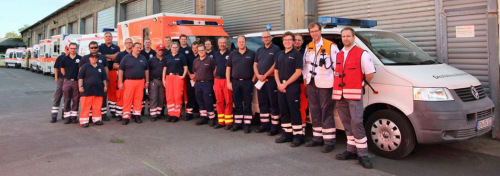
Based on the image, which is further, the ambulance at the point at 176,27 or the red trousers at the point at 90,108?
the ambulance at the point at 176,27

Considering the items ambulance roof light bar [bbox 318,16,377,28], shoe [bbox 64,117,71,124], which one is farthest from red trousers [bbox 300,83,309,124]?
shoe [bbox 64,117,71,124]

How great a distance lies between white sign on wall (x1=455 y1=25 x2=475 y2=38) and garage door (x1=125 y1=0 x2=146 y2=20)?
15258 mm

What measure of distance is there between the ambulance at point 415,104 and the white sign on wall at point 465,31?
2113 millimetres

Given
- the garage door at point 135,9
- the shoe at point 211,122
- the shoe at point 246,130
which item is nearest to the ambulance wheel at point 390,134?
the shoe at point 246,130

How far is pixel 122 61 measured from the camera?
7578mm

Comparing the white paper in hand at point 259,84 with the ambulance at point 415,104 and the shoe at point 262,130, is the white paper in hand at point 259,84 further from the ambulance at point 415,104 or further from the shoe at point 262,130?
the ambulance at point 415,104

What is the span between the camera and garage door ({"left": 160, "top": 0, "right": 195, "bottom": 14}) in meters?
15.4

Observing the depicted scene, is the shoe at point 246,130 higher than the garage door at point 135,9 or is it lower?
lower

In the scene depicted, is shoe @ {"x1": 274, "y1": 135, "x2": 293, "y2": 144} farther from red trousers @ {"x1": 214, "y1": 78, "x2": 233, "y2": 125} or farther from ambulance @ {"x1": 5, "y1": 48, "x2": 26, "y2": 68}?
ambulance @ {"x1": 5, "y1": 48, "x2": 26, "y2": 68}

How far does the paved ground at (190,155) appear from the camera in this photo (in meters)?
4.55

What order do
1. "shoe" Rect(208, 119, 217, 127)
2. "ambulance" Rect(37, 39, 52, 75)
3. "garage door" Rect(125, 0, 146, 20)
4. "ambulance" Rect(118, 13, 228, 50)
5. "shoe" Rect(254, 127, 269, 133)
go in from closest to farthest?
"shoe" Rect(254, 127, 269, 133) < "shoe" Rect(208, 119, 217, 127) < "ambulance" Rect(118, 13, 228, 50) < "garage door" Rect(125, 0, 146, 20) < "ambulance" Rect(37, 39, 52, 75)

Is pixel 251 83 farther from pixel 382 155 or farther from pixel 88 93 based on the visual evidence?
pixel 88 93

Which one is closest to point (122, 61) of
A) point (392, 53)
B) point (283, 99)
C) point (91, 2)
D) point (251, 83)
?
point (251, 83)

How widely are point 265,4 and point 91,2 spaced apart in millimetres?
19445
